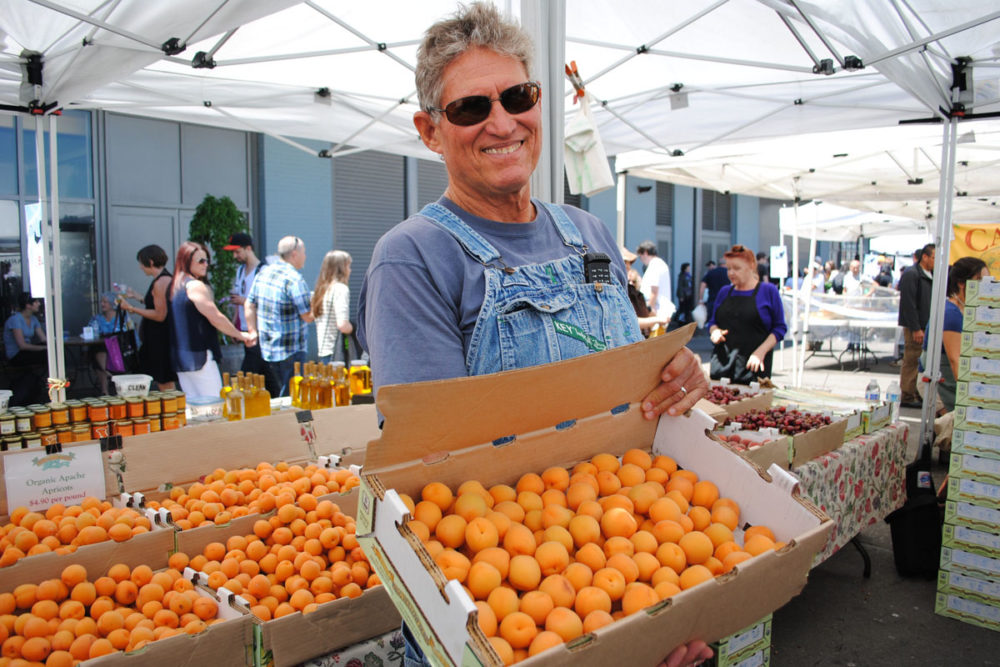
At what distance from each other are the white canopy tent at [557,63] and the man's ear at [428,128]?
1479 mm

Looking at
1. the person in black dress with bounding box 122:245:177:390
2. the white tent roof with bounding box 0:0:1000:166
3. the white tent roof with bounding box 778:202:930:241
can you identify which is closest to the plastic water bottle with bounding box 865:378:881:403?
the white tent roof with bounding box 0:0:1000:166

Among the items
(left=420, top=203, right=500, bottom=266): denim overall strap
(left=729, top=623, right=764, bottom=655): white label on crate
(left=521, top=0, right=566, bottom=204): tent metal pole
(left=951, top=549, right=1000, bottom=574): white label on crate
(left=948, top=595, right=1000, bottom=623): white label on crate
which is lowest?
(left=948, top=595, right=1000, bottom=623): white label on crate

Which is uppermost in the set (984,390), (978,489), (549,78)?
(549,78)

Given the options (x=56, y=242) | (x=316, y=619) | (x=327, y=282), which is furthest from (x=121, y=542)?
(x=327, y=282)

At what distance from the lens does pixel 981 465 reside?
11.3 ft

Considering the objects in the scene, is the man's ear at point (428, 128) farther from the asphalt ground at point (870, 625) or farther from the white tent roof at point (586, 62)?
the asphalt ground at point (870, 625)

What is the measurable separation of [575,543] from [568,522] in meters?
0.04

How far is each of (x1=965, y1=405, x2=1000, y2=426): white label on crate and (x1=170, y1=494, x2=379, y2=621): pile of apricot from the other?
3.11 meters

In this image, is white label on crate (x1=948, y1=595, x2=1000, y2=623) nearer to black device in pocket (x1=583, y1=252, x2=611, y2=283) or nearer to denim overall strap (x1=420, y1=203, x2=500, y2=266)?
Result: black device in pocket (x1=583, y1=252, x2=611, y2=283)

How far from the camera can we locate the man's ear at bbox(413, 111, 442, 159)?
149 cm

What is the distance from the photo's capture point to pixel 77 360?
336 inches

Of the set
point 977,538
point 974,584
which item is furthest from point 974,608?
point 977,538

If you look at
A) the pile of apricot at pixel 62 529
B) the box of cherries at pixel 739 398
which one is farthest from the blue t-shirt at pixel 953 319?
the pile of apricot at pixel 62 529

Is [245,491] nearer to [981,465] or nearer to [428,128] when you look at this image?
[428,128]
